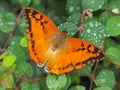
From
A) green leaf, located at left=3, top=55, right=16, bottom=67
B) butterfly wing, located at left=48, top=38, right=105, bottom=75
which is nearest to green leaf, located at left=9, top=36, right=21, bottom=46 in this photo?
green leaf, located at left=3, top=55, right=16, bottom=67

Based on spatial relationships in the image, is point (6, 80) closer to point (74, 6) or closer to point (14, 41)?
point (14, 41)

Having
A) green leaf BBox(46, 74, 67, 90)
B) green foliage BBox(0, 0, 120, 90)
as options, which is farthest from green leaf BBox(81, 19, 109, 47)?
green leaf BBox(46, 74, 67, 90)

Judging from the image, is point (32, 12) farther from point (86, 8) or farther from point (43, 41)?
point (86, 8)

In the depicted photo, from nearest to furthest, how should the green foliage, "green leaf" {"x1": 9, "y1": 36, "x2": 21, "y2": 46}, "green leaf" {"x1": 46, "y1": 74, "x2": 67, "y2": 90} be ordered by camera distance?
1. "green leaf" {"x1": 46, "y1": 74, "x2": 67, "y2": 90}
2. the green foliage
3. "green leaf" {"x1": 9, "y1": 36, "x2": 21, "y2": 46}

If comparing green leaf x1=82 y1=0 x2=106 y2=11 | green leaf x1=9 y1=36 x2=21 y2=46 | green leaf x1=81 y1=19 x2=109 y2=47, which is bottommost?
green leaf x1=9 y1=36 x2=21 y2=46

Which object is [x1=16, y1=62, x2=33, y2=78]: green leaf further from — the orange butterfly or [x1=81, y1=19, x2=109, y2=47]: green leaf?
[x1=81, y1=19, x2=109, y2=47]: green leaf

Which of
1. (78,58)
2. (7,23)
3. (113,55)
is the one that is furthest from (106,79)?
(7,23)

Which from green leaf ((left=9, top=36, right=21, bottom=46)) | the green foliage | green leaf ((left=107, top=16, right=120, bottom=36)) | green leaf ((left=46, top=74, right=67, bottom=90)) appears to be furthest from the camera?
green leaf ((left=9, top=36, right=21, bottom=46))

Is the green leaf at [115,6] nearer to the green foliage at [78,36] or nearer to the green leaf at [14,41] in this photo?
the green foliage at [78,36]

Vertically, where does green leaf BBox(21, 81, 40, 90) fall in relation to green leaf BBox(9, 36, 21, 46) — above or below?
below

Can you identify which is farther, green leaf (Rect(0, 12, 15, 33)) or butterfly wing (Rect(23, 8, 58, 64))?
green leaf (Rect(0, 12, 15, 33))
